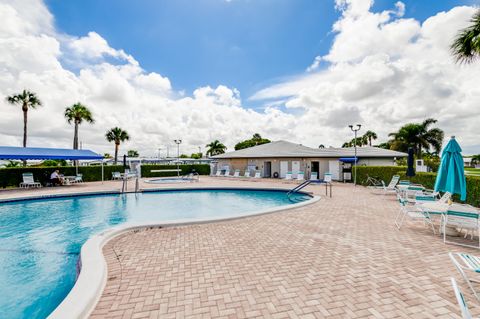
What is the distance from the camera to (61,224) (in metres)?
9.33

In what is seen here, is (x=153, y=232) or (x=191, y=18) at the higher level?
(x=191, y=18)

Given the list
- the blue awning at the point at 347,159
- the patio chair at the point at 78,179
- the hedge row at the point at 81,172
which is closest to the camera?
the hedge row at the point at 81,172

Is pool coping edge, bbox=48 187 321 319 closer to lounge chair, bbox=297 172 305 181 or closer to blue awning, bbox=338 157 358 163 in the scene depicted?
lounge chair, bbox=297 172 305 181

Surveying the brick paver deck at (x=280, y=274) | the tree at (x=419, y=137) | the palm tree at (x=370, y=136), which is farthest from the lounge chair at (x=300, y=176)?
the palm tree at (x=370, y=136)

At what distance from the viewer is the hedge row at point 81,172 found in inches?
730

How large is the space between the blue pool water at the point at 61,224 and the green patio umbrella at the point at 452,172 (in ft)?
25.0

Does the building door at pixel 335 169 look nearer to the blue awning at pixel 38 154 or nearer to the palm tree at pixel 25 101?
the blue awning at pixel 38 154

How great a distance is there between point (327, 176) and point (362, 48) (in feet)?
31.5

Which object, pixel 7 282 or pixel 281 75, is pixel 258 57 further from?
pixel 7 282

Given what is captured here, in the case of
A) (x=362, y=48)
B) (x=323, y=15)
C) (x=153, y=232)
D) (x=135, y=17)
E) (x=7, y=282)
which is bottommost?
(x=7, y=282)

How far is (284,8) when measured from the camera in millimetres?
12953

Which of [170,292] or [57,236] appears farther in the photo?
[57,236]

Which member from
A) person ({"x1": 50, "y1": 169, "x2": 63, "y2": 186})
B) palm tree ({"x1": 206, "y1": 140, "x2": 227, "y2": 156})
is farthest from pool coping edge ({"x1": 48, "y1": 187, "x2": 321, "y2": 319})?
palm tree ({"x1": 206, "y1": 140, "x2": 227, "y2": 156})

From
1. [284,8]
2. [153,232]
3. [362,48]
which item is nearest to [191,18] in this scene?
[284,8]
